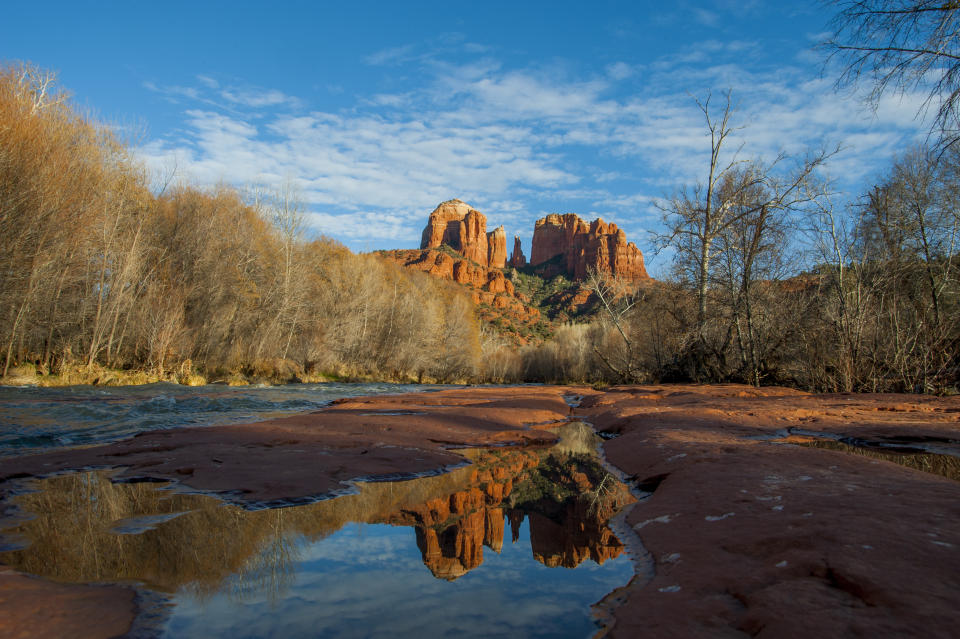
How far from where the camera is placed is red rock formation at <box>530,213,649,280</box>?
107375mm

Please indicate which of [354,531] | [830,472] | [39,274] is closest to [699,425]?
[830,472]

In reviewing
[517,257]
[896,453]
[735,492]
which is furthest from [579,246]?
[735,492]

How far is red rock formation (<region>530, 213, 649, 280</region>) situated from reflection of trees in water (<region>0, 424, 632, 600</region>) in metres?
97.9

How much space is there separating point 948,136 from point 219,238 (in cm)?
2742

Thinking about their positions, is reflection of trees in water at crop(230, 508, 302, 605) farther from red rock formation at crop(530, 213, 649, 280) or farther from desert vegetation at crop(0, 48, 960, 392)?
Answer: red rock formation at crop(530, 213, 649, 280)

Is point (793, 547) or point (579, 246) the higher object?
point (579, 246)

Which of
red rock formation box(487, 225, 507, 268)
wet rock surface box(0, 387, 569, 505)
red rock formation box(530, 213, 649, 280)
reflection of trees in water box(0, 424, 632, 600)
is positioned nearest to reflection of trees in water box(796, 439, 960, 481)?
reflection of trees in water box(0, 424, 632, 600)

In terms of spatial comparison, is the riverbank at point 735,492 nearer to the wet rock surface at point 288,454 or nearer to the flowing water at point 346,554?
the wet rock surface at point 288,454

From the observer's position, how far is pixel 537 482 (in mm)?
3223

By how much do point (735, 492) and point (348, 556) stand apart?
176cm

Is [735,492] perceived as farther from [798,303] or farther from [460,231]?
[460,231]

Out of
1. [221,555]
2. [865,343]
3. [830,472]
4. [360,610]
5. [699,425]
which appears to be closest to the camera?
[360,610]

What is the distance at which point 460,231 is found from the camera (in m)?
137

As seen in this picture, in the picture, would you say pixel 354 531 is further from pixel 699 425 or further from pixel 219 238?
pixel 219 238
